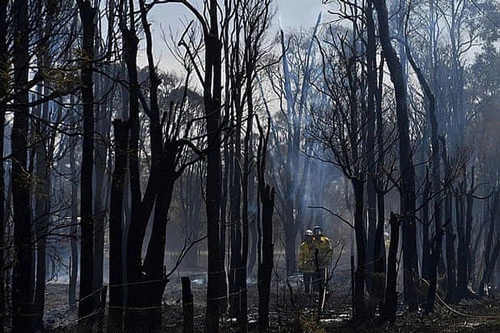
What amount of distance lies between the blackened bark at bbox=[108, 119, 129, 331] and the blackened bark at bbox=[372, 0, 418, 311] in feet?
26.6

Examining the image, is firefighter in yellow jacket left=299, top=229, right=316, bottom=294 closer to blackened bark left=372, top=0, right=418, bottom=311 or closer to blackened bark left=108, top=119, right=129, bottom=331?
blackened bark left=372, top=0, right=418, bottom=311

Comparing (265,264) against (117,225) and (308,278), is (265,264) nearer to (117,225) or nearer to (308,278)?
(117,225)

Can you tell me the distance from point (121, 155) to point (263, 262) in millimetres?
4994

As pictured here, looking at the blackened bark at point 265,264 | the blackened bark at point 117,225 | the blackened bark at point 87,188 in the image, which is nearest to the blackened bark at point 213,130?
the blackened bark at point 265,264

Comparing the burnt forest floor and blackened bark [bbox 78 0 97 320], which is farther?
the burnt forest floor

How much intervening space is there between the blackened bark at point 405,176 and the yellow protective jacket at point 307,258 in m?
2.31

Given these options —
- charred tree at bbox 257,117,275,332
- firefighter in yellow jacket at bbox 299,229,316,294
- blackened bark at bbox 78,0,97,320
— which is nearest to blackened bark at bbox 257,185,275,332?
charred tree at bbox 257,117,275,332

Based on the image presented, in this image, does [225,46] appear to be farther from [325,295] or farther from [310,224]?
[310,224]

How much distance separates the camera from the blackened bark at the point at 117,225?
12.6 metres

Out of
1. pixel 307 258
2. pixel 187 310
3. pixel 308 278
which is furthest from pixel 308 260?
pixel 187 310

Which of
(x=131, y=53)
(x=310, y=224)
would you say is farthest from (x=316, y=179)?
(x=131, y=53)

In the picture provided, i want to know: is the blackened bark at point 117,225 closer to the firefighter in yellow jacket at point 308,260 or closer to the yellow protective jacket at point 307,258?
the firefighter in yellow jacket at point 308,260

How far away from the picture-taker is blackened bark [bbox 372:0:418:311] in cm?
2067

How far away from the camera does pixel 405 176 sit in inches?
834
